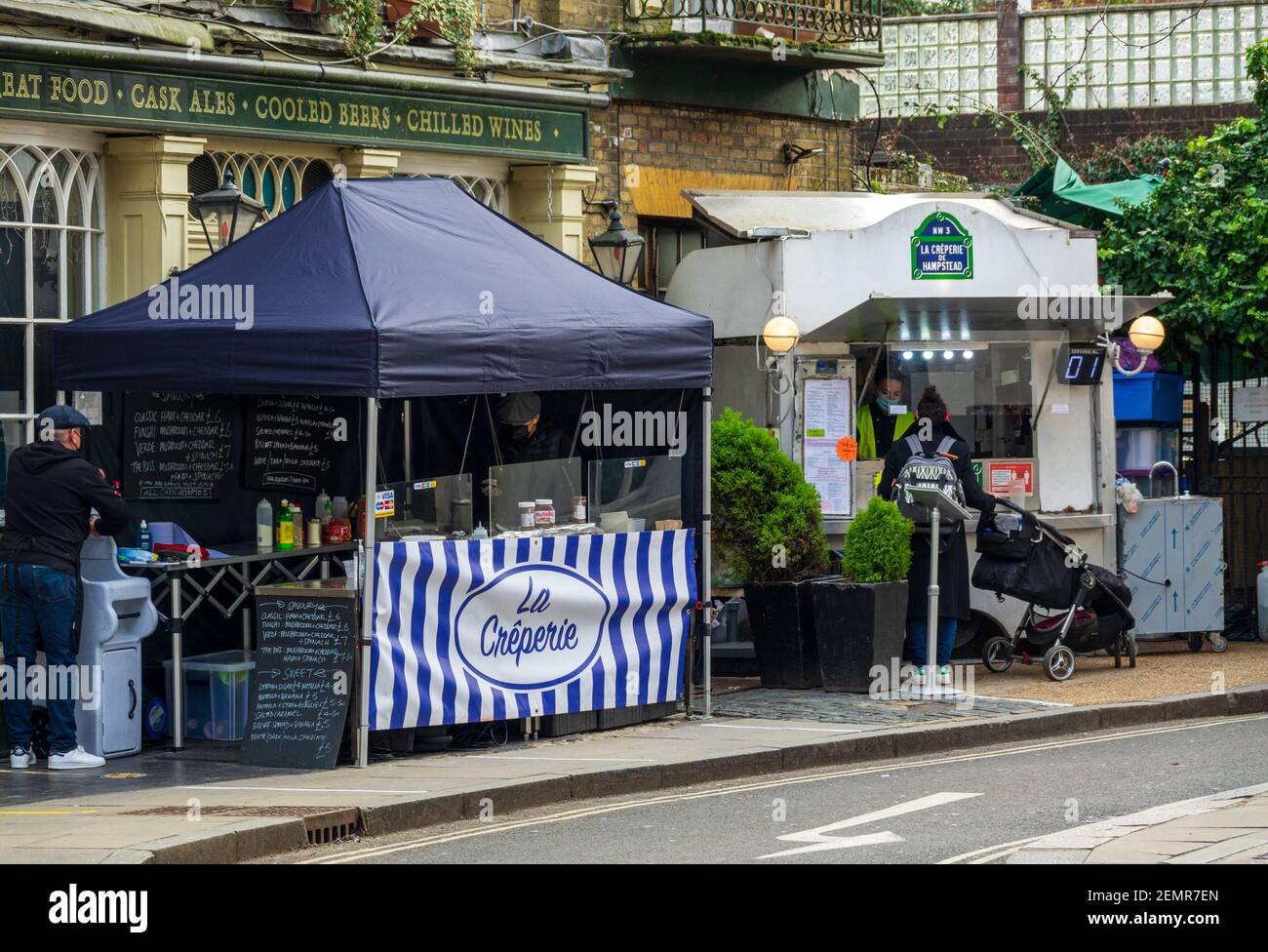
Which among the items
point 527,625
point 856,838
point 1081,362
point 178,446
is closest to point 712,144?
point 1081,362

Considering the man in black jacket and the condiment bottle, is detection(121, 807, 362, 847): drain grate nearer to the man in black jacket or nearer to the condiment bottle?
the man in black jacket

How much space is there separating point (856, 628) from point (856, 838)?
4.73 meters

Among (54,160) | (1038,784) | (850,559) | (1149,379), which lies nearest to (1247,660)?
(1149,379)

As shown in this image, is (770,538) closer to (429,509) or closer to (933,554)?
(933,554)

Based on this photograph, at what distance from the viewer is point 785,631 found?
14469 millimetres

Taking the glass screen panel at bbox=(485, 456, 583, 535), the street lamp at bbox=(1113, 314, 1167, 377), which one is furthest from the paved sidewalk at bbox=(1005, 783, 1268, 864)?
the street lamp at bbox=(1113, 314, 1167, 377)

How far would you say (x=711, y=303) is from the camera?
17.2m

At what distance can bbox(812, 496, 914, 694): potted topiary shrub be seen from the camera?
14.0m

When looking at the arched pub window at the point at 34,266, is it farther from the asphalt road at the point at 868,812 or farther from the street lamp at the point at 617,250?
the asphalt road at the point at 868,812

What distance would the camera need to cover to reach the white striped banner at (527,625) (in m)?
11.6

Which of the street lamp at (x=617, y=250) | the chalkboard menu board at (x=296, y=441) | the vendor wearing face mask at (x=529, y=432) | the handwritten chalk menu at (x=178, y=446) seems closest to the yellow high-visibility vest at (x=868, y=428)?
the street lamp at (x=617, y=250)

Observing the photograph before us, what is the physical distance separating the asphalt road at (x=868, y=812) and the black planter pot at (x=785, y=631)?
203 cm

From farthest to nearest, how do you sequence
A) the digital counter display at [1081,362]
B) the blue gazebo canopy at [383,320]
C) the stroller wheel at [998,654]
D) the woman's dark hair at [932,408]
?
the digital counter display at [1081,362] < the stroller wheel at [998,654] < the woman's dark hair at [932,408] < the blue gazebo canopy at [383,320]
